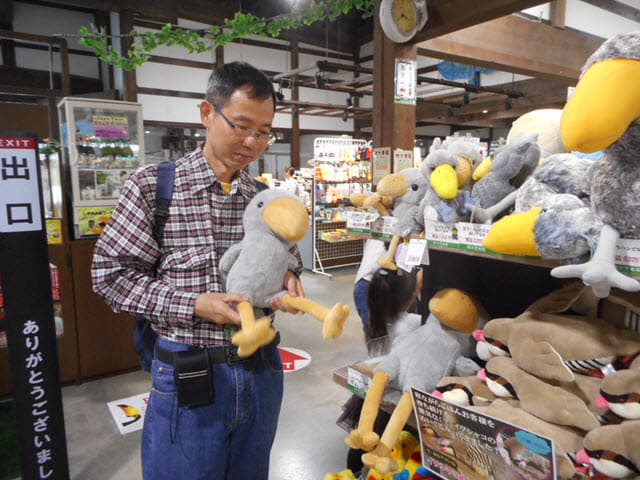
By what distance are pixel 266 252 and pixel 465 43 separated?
9.07ft

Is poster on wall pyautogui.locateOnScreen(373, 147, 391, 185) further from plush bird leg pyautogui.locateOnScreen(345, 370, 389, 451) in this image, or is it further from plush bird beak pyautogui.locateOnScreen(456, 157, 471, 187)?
plush bird leg pyautogui.locateOnScreen(345, 370, 389, 451)

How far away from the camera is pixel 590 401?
956 mm

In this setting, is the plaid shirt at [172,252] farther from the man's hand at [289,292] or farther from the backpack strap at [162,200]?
the man's hand at [289,292]

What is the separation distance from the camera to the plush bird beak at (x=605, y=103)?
0.68 meters

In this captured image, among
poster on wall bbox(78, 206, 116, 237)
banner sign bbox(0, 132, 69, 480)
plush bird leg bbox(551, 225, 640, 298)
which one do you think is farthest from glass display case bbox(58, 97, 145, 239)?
plush bird leg bbox(551, 225, 640, 298)

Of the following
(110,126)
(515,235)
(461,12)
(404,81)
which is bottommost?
(515,235)

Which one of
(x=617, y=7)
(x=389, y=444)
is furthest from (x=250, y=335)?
(x=617, y=7)

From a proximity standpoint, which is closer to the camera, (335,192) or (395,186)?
(395,186)

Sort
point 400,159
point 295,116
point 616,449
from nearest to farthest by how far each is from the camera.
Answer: point 616,449 → point 400,159 → point 295,116

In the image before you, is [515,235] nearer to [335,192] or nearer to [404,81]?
[404,81]

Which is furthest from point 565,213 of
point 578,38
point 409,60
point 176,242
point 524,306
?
point 578,38

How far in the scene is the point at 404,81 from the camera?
2.73 meters

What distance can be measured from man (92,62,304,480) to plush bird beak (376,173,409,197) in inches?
17.6

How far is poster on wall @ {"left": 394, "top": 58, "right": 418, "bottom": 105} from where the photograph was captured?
2.70 meters
